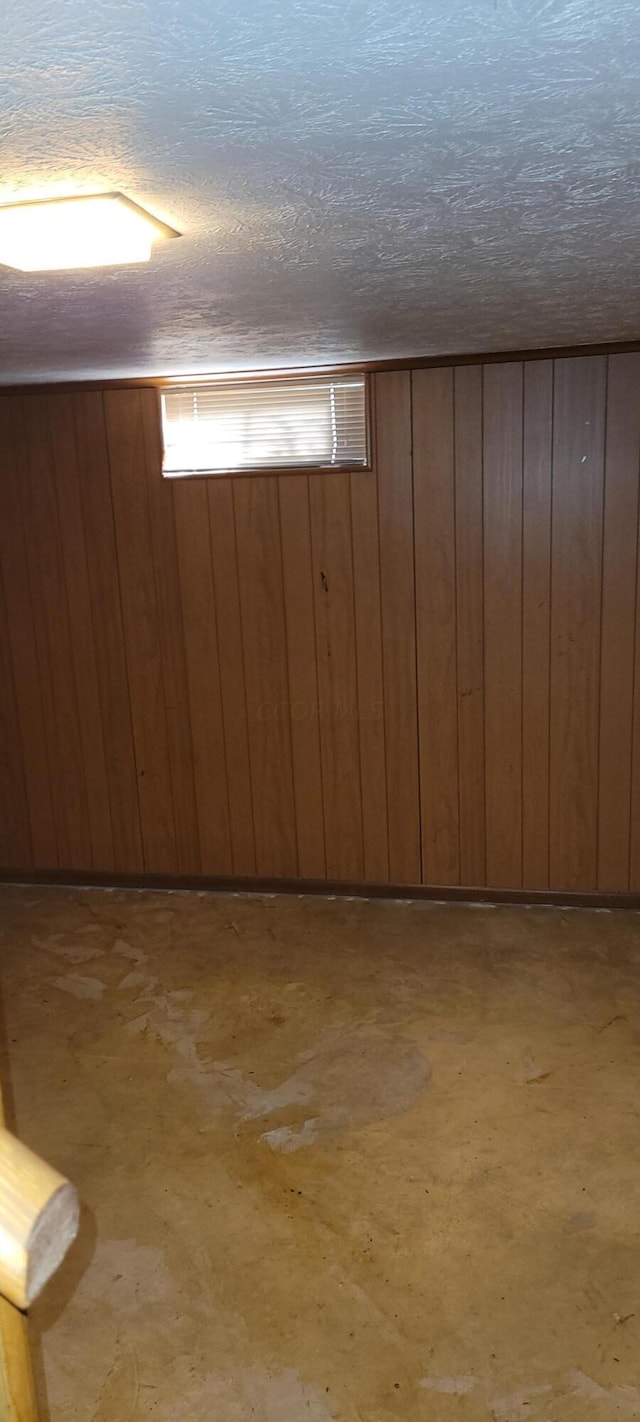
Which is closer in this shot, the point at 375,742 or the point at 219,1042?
the point at 219,1042

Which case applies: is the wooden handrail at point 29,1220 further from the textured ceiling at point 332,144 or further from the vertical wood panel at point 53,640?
the vertical wood panel at point 53,640

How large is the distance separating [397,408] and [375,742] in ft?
4.30

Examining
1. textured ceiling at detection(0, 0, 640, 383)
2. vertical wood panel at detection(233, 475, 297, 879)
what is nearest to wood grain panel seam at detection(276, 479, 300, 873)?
vertical wood panel at detection(233, 475, 297, 879)

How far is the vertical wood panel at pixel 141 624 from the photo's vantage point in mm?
4309

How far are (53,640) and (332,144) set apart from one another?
11.6 ft

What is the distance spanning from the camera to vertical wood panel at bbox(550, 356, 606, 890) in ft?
12.5

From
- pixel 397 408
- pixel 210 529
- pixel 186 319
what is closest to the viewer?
pixel 186 319

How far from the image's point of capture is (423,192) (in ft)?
4.84

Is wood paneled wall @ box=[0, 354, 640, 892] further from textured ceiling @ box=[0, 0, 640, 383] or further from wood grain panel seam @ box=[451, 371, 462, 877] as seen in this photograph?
textured ceiling @ box=[0, 0, 640, 383]

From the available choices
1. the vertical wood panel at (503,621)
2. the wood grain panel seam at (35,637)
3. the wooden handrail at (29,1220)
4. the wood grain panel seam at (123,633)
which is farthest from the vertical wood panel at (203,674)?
the wooden handrail at (29,1220)

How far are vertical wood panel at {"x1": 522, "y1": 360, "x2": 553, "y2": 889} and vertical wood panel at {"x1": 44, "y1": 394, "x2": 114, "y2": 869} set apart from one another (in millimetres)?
1816

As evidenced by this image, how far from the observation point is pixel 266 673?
14.4 ft

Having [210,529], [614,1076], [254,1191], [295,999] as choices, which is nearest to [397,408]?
[210,529]

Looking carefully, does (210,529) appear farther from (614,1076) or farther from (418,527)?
(614,1076)
